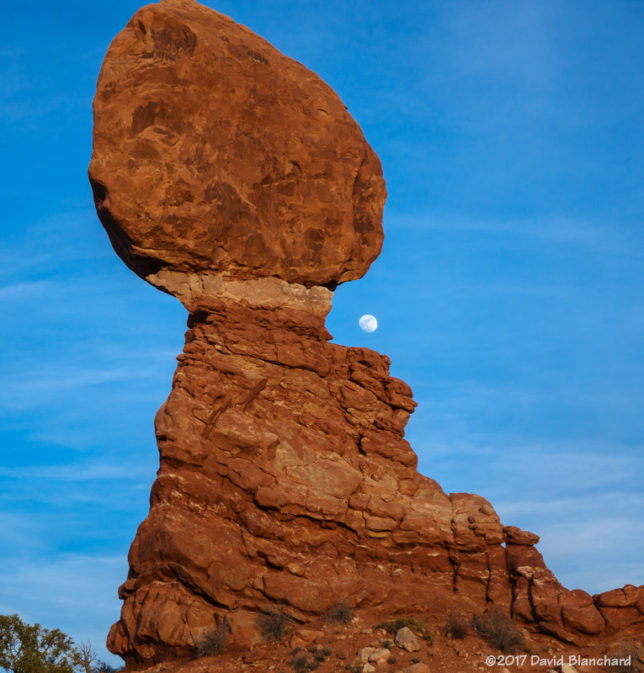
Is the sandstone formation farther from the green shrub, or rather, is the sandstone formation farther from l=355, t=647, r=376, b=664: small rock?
l=355, t=647, r=376, b=664: small rock

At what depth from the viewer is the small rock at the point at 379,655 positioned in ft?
68.2

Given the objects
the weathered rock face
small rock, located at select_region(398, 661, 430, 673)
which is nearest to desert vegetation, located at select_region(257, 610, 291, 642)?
small rock, located at select_region(398, 661, 430, 673)

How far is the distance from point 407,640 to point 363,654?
127cm

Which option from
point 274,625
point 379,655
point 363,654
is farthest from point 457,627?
point 274,625

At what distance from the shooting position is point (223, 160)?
25.7 m

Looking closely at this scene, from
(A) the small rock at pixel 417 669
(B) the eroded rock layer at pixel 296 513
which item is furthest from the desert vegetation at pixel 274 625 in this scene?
(A) the small rock at pixel 417 669

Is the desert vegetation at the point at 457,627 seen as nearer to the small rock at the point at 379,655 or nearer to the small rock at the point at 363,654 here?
the small rock at the point at 379,655

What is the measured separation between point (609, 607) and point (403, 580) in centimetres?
512

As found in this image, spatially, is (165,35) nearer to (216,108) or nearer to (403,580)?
(216,108)

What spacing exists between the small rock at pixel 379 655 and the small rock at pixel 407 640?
0.60 meters

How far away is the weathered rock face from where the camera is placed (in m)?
24.5

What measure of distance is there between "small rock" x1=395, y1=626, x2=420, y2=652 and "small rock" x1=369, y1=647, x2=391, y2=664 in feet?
1.97

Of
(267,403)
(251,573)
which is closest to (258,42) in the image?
(267,403)

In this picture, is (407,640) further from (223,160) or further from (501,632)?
(223,160)
